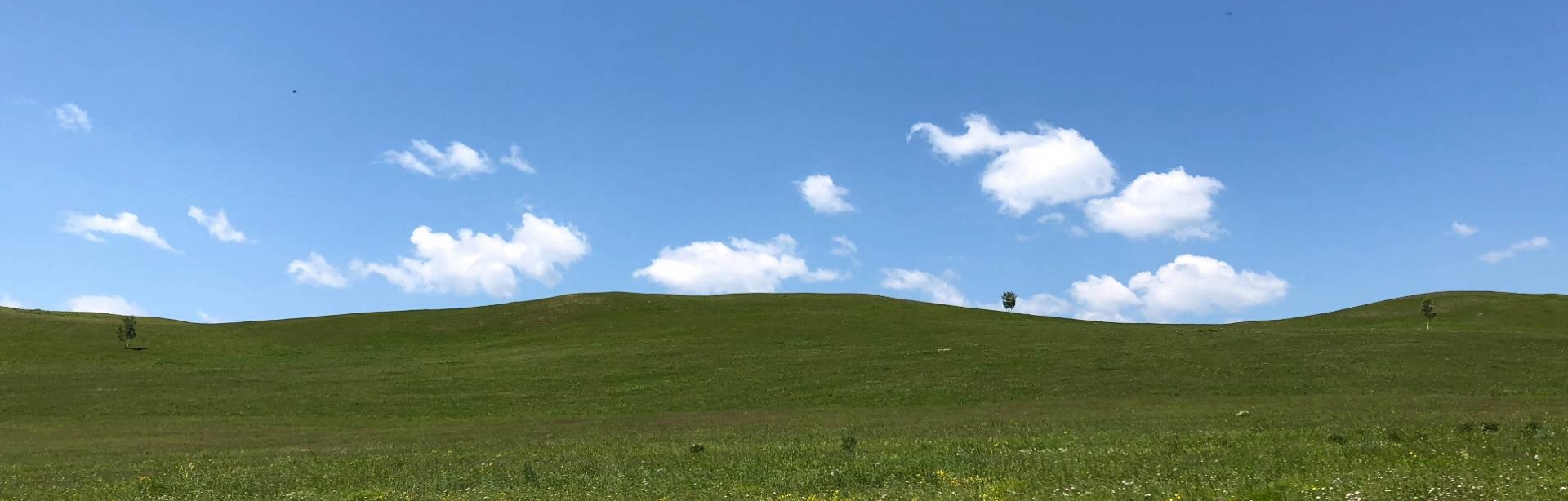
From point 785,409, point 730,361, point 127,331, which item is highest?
point 127,331

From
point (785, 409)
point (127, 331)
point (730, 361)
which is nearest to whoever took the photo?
point (785, 409)

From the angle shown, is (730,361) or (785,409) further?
(730,361)

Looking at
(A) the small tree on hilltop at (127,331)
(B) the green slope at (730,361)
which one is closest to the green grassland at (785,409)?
(B) the green slope at (730,361)

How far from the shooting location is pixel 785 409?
47.8 meters

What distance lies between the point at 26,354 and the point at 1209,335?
371ft

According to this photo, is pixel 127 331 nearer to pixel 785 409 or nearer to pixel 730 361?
pixel 730 361

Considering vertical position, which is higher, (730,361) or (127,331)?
(127,331)

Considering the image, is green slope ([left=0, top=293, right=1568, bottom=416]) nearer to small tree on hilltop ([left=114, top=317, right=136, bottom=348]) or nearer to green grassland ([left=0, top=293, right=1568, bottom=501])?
green grassland ([left=0, top=293, right=1568, bottom=501])

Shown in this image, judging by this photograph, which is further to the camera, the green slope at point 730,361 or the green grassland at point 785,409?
the green slope at point 730,361

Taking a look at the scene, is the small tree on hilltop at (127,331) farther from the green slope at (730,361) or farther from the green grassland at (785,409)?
the green slope at (730,361)

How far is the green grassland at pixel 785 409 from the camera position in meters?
20.3

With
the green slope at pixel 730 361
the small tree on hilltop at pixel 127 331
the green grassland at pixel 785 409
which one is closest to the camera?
the green grassland at pixel 785 409

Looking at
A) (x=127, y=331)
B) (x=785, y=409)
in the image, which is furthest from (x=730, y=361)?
(x=127, y=331)

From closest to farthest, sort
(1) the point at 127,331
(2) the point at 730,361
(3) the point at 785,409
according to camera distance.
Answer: (3) the point at 785,409 < (2) the point at 730,361 < (1) the point at 127,331
